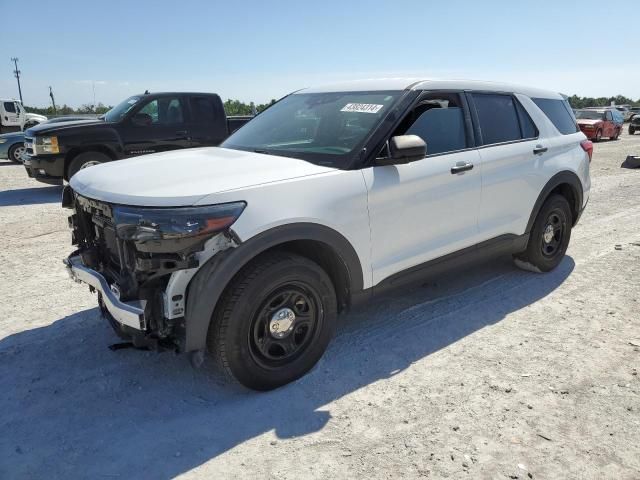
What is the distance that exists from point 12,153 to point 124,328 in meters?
13.2

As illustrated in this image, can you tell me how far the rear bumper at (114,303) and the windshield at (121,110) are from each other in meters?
6.87

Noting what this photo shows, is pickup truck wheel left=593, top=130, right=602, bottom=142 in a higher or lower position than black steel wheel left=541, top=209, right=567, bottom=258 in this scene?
higher

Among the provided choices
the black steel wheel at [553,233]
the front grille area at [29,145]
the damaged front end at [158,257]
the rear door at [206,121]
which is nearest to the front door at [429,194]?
the damaged front end at [158,257]

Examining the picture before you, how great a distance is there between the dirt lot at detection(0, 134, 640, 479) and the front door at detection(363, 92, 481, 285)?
661 millimetres

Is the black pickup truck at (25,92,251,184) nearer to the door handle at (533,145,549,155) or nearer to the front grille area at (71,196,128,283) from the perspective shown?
the front grille area at (71,196,128,283)

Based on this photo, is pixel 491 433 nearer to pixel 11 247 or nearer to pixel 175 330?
pixel 175 330

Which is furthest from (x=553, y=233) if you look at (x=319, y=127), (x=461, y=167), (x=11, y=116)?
(x=11, y=116)

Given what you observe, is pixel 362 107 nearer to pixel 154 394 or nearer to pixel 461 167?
pixel 461 167

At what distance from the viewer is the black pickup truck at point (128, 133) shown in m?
8.79

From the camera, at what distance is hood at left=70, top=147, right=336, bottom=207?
2.62 metres

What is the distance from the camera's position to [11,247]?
5.95m

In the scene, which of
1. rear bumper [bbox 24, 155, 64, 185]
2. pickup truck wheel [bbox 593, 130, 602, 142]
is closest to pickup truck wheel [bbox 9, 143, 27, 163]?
rear bumper [bbox 24, 155, 64, 185]

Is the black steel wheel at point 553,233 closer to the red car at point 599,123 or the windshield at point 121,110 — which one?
the windshield at point 121,110

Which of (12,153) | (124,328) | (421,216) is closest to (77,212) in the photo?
(124,328)
